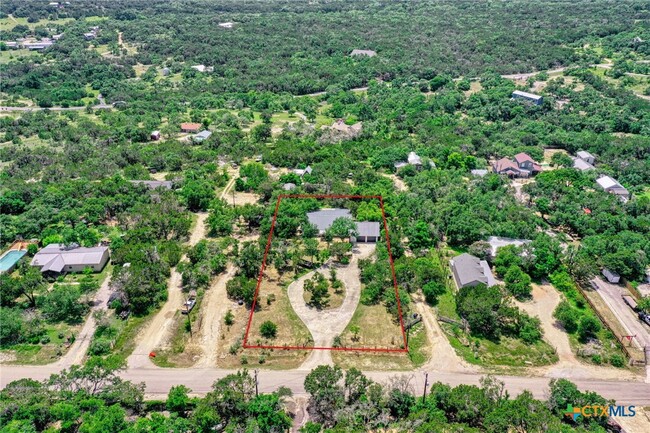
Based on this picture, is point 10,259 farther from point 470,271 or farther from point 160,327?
point 470,271

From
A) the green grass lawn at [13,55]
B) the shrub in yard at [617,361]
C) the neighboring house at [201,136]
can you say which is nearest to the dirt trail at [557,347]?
the shrub in yard at [617,361]

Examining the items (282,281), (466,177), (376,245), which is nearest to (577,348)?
(376,245)

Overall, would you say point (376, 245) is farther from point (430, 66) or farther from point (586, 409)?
point (430, 66)

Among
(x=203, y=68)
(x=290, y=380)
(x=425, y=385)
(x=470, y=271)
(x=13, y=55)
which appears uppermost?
(x=425, y=385)

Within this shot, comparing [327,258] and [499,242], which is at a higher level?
[499,242]

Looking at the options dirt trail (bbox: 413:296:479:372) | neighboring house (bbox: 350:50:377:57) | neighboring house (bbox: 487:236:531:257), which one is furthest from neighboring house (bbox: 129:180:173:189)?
neighboring house (bbox: 350:50:377:57)

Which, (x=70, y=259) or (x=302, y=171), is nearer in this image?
(x=70, y=259)

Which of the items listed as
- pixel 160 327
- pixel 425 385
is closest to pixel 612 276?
pixel 425 385
